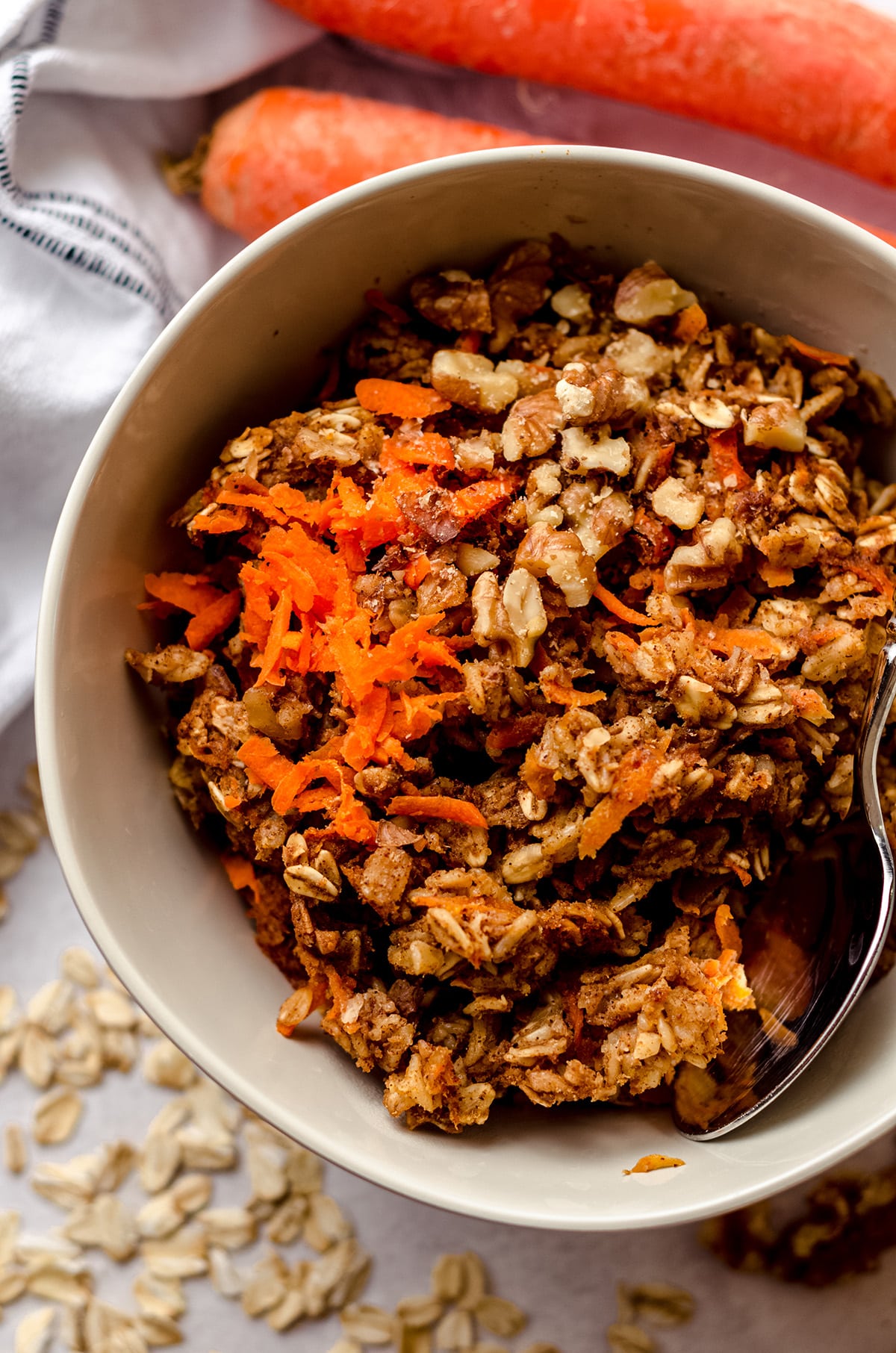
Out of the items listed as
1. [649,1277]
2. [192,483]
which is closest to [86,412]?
[192,483]

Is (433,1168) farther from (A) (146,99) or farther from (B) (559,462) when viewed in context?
(A) (146,99)

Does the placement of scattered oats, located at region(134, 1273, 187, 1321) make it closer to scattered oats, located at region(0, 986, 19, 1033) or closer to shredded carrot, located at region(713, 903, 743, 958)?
scattered oats, located at region(0, 986, 19, 1033)

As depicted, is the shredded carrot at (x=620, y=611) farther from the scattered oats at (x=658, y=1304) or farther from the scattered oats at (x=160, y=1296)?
the scattered oats at (x=160, y=1296)

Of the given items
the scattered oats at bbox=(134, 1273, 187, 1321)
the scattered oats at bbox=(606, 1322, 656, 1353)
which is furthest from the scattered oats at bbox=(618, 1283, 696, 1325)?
the scattered oats at bbox=(134, 1273, 187, 1321)

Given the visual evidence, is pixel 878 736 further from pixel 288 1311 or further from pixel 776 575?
pixel 288 1311

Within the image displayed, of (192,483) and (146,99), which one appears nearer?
(192,483)

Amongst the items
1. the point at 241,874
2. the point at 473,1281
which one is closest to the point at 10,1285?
the point at 473,1281
